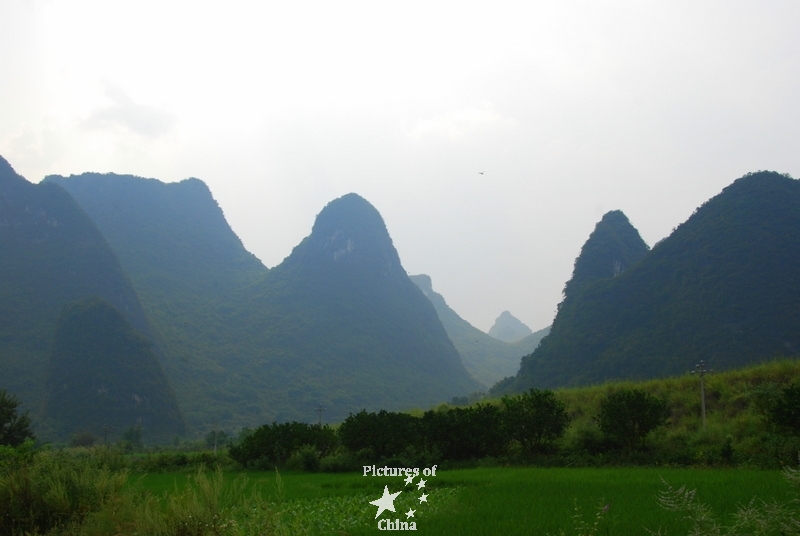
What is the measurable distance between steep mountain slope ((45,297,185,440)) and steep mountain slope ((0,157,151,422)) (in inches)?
109

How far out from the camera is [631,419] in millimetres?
15789

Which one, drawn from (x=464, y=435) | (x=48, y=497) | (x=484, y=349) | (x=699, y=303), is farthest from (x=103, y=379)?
(x=484, y=349)

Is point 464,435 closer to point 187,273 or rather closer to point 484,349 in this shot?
point 187,273

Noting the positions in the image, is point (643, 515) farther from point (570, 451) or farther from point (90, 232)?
point (90, 232)

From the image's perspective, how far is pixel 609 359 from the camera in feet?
164

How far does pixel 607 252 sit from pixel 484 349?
248 ft

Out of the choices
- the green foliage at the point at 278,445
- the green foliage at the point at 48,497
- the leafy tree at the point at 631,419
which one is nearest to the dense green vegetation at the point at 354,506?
the green foliage at the point at 48,497

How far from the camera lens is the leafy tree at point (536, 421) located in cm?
1712

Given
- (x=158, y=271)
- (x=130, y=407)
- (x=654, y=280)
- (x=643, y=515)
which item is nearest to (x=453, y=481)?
(x=643, y=515)

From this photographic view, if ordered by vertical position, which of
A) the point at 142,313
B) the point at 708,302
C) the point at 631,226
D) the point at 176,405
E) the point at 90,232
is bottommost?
the point at 176,405

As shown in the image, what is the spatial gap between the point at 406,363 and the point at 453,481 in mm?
91663

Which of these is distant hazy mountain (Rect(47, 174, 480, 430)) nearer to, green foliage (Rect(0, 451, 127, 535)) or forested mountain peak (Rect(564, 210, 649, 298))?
forested mountain peak (Rect(564, 210, 649, 298))

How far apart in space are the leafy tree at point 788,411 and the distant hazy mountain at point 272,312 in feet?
204

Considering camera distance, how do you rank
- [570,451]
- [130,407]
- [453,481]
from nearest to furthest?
[453,481], [570,451], [130,407]
